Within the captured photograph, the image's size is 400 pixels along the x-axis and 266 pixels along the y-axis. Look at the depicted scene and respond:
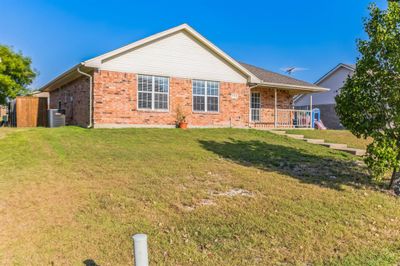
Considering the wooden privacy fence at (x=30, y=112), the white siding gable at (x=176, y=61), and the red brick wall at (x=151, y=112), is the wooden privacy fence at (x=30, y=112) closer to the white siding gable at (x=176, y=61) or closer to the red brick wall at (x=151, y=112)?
the red brick wall at (x=151, y=112)

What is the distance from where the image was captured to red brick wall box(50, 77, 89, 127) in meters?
15.9

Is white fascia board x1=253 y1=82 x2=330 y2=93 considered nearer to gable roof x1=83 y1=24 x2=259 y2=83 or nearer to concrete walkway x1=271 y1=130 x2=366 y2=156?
gable roof x1=83 y1=24 x2=259 y2=83

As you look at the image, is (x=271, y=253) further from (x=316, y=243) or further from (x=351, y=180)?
(x=351, y=180)

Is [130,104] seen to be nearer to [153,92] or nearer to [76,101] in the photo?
[153,92]

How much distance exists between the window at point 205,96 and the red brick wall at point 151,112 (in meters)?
0.27

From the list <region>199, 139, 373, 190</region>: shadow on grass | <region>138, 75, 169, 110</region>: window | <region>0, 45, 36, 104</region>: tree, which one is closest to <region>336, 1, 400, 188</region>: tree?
<region>199, 139, 373, 190</region>: shadow on grass

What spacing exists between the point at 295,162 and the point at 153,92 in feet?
27.9

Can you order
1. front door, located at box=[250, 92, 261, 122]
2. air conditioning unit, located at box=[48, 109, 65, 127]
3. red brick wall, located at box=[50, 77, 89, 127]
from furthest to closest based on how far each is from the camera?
front door, located at box=[250, 92, 261, 122] < air conditioning unit, located at box=[48, 109, 65, 127] < red brick wall, located at box=[50, 77, 89, 127]

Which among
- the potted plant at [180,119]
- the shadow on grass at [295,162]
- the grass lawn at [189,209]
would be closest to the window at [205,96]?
the potted plant at [180,119]

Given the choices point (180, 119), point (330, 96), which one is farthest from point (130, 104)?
point (330, 96)

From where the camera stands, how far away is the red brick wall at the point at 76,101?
15883 millimetres

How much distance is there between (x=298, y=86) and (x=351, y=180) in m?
14.1

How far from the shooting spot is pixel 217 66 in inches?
717

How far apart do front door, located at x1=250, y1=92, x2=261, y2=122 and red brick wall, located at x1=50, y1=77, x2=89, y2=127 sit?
32.1 ft
